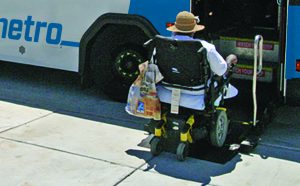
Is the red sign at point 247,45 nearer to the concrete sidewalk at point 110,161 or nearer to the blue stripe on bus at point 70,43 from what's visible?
the concrete sidewalk at point 110,161

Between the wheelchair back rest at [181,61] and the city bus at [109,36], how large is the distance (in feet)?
4.02

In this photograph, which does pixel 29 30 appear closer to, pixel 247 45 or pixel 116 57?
pixel 116 57

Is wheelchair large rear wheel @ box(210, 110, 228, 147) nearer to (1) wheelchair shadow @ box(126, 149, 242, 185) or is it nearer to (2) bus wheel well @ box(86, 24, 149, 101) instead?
(1) wheelchair shadow @ box(126, 149, 242, 185)

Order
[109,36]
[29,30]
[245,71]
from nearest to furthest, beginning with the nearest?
[245,71]
[109,36]
[29,30]

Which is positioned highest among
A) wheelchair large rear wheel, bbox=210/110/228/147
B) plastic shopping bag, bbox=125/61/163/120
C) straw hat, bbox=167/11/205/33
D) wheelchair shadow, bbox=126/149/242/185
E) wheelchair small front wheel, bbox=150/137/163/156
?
straw hat, bbox=167/11/205/33

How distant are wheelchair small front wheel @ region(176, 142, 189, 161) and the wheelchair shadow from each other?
0.06 m

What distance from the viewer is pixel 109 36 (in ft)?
24.0

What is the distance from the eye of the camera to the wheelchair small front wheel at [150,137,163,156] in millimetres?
5539

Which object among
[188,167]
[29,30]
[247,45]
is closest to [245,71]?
[247,45]

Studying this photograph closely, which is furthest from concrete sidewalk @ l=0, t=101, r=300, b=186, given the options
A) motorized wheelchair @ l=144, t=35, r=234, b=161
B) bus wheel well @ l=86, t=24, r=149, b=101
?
bus wheel well @ l=86, t=24, r=149, b=101

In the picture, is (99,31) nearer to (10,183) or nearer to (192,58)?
(192,58)

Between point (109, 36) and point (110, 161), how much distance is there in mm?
2336

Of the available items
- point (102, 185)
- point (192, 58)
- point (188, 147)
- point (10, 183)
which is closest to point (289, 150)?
point (188, 147)

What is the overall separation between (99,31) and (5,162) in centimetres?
248
